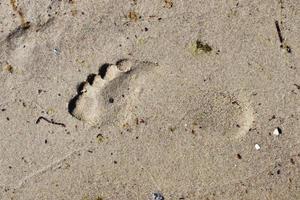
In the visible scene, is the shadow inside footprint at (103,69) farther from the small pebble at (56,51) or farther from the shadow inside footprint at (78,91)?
the small pebble at (56,51)

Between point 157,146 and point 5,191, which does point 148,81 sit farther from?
point 5,191

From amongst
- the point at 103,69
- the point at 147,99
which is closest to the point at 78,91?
the point at 103,69

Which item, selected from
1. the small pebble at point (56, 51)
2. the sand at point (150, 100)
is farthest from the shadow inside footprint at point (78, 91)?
the small pebble at point (56, 51)

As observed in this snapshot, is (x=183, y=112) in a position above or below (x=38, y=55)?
below

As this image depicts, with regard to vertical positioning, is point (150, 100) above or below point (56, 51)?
below

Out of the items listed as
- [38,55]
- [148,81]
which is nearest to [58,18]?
[38,55]

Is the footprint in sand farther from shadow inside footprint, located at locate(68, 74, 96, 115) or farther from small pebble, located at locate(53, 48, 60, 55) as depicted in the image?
small pebble, located at locate(53, 48, 60, 55)

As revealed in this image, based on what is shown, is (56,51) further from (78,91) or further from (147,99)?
(147,99)
